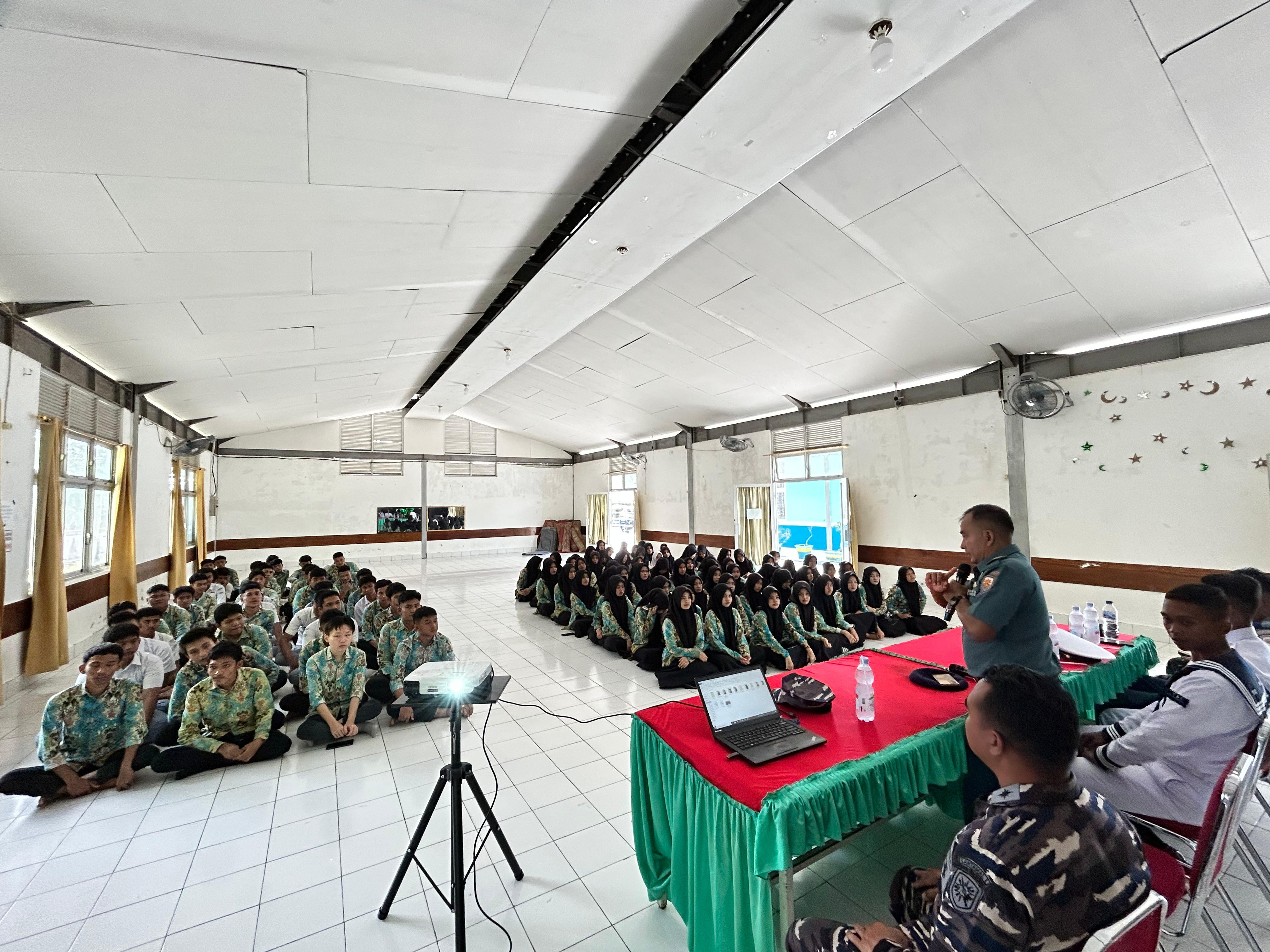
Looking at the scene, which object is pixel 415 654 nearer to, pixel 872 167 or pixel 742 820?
pixel 742 820

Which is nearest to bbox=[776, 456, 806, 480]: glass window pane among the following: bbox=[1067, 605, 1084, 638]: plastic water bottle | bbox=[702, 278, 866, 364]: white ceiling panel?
bbox=[702, 278, 866, 364]: white ceiling panel

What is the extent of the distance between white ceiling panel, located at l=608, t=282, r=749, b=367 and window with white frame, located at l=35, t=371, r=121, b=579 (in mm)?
5953

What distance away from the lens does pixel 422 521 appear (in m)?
15.0

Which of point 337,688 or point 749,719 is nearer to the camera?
point 749,719

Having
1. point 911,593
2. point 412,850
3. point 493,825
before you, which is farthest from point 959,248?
point 412,850

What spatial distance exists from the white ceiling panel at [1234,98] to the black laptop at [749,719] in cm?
379

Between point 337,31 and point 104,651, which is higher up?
point 337,31

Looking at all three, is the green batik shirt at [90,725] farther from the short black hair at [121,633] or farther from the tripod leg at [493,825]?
the tripod leg at [493,825]

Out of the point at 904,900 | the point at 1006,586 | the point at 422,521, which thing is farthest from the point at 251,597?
the point at 422,521

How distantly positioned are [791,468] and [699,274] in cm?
504

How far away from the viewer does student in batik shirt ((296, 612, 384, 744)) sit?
12.4ft

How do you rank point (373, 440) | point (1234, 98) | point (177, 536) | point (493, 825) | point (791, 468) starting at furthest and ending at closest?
point (373, 440), point (791, 468), point (177, 536), point (1234, 98), point (493, 825)

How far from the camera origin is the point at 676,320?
6.79 m

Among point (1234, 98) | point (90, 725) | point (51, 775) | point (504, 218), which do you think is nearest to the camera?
point (1234, 98)
